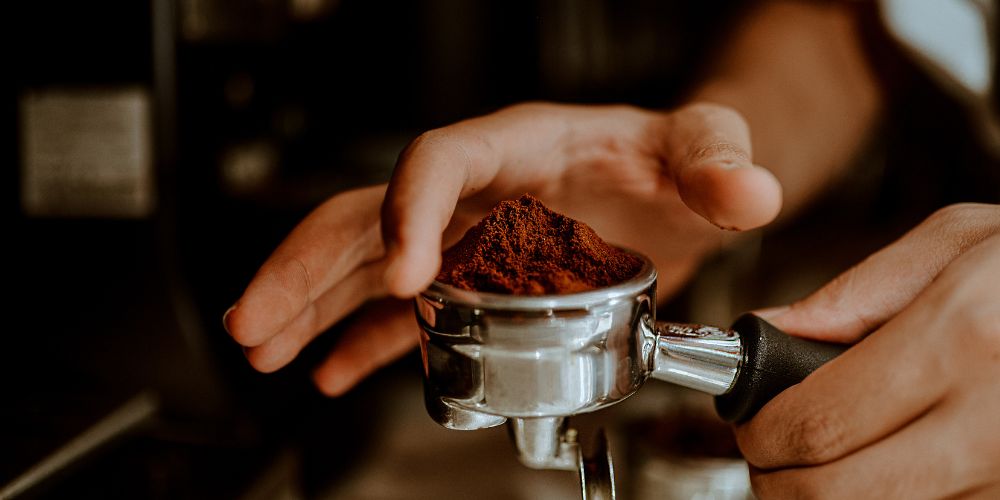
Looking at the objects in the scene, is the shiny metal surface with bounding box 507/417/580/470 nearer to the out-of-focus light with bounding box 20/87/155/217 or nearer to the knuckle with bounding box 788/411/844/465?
the knuckle with bounding box 788/411/844/465

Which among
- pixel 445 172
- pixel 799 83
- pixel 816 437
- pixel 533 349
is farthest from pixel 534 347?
pixel 799 83

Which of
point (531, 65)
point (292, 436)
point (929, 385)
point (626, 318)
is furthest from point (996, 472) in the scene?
point (531, 65)

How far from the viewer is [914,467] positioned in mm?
417

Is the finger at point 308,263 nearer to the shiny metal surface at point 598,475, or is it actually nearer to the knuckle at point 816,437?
the shiny metal surface at point 598,475

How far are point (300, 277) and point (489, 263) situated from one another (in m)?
0.14

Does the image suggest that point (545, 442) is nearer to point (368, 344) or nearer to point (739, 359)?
point (739, 359)

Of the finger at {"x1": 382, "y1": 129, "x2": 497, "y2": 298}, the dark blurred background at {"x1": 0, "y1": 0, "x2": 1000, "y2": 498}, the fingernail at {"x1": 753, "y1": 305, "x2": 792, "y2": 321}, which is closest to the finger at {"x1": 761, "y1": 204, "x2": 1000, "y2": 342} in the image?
the fingernail at {"x1": 753, "y1": 305, "x2": 792, "y2": 321}

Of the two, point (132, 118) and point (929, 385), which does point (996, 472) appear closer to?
point (929, 385)

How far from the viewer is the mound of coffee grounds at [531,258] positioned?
35cm

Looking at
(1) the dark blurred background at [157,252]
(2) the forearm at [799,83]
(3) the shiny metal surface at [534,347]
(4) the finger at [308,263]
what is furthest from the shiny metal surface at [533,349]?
(2) the forearm at [799,83]

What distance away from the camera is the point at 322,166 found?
3.66 feet

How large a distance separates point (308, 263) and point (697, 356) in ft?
0.79

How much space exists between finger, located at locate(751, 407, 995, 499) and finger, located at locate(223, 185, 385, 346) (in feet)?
1.06

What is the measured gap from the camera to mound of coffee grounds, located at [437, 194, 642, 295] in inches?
13.7
